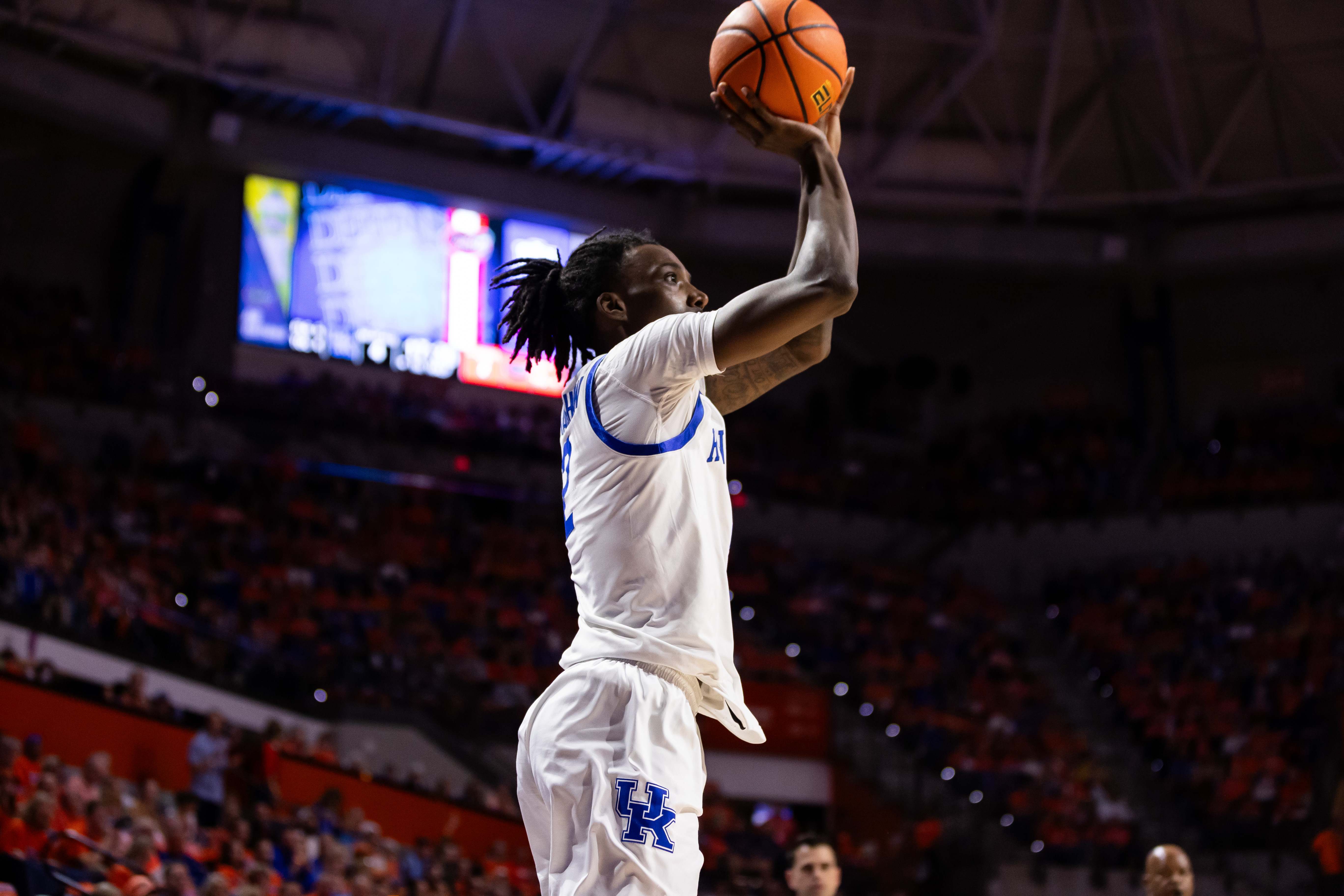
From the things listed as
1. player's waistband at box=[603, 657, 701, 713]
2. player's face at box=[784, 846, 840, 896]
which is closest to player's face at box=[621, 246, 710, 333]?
player's waistband at box=[603, 657, 701, 713]

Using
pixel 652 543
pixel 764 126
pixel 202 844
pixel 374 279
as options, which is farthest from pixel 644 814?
pixel 374 279

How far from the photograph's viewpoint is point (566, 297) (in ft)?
11.7

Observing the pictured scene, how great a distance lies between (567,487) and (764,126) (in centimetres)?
94

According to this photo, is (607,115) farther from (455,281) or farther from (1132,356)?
(1132,356)

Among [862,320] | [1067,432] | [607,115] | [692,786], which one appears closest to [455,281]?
[607,115]

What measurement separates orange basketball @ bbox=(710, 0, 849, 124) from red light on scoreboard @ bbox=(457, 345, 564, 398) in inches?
739

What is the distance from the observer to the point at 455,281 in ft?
74.9

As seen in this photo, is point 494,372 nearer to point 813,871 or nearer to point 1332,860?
point 1332,860

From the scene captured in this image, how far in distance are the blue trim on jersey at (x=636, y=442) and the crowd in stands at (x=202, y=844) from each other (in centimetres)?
398

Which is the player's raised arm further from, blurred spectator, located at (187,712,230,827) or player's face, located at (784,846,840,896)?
blurred spectator, located at (187,712,230,827)

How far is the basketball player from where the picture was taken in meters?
2.95

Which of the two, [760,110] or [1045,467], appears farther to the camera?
[1045,467]

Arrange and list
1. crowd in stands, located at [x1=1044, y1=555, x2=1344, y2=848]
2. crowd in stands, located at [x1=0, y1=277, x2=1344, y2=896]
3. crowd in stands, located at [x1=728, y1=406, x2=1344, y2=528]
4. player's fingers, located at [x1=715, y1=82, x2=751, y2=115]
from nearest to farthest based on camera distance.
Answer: player's fingers, located at [x1=715, y1=82, x2=751, y2=115] < crowd in stands, located at [x1=0, y1=277, x2=1344, y2=896] < crowd in stands, located at [x1=1044, y1=555, x2=1344, y2=848] < crowd in stands, located at [x1=728, y1=406, x2=1344, y2=528]

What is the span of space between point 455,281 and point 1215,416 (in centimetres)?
1339
